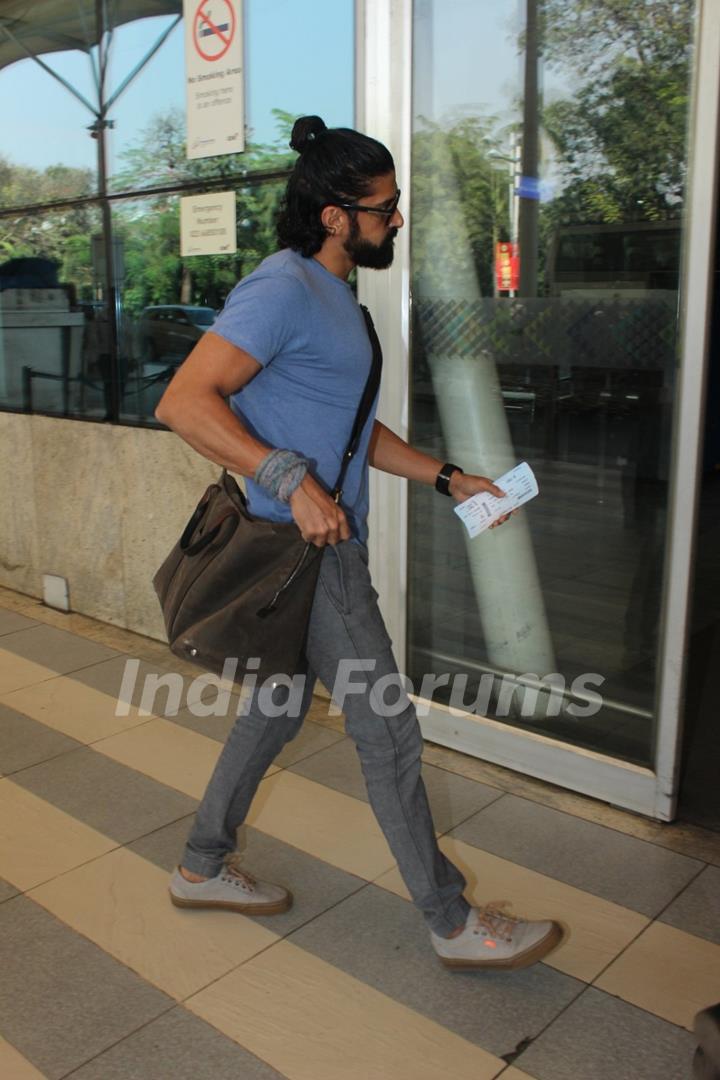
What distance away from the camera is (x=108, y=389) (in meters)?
4.80

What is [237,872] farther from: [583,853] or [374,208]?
[374,208]

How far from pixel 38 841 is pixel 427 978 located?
129 centimetres

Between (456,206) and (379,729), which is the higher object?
(456,206)

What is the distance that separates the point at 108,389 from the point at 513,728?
2.58 meters

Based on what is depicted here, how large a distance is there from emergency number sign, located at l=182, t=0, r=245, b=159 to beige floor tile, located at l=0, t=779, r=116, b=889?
256 cm

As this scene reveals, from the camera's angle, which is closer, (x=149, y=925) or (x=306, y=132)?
(x=306, y=132)

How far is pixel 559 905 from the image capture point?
265 cm

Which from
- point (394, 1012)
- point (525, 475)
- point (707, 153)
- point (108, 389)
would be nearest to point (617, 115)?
point (707, 153)

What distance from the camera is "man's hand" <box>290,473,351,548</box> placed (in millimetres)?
1914

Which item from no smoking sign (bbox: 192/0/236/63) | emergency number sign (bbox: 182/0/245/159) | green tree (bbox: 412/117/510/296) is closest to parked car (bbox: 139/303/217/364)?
emergency number sign (bbox: 182/0/245/159)

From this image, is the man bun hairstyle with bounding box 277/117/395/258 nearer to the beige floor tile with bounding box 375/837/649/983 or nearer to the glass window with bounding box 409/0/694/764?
the glass window with bounding box 409/0/694/764

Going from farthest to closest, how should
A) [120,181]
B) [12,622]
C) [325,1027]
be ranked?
[12,622], [120,181], [325,1027]

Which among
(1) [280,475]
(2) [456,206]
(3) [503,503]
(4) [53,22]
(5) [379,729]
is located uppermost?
(4) [53,22]

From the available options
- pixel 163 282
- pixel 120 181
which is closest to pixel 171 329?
pixel 163 282
